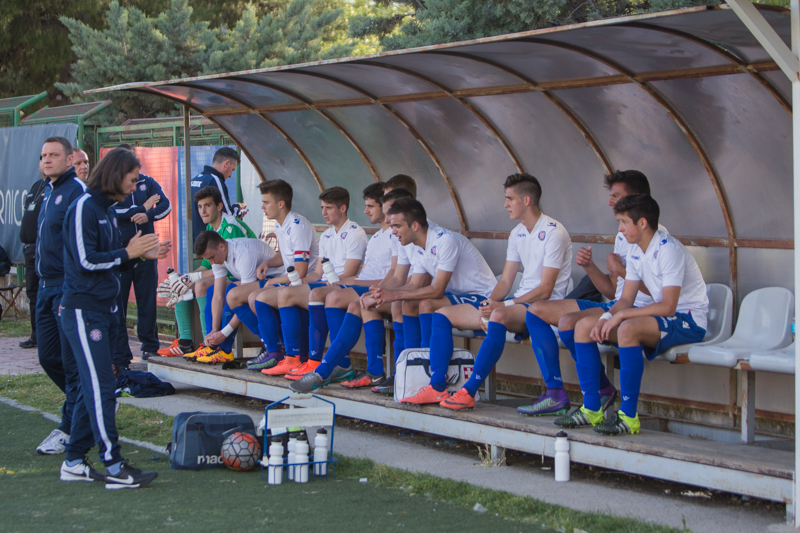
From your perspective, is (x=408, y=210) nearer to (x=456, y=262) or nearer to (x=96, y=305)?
(x=456, y=262)

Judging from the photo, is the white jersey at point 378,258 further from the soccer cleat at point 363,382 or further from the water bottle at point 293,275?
the soccer cleat at point 363,382

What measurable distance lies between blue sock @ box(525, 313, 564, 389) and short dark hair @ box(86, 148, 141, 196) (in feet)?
Result: 8.18

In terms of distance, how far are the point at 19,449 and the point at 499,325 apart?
3.14m

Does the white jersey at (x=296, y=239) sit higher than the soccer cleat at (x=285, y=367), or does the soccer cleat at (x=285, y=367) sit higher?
the white jersey at (x=296, y=239)

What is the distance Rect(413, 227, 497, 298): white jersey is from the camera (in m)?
6.16

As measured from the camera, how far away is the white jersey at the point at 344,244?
7352mm

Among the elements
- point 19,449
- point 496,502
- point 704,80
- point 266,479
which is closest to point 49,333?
point 19,449

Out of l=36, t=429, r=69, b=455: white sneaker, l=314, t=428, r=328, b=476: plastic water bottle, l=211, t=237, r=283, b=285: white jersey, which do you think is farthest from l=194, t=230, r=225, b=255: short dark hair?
l=314, t=428, r=328, b=476: plastic water bottle

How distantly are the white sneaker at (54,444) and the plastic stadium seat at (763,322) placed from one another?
382 centimetres

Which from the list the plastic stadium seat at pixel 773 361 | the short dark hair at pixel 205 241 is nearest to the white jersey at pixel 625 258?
the plastic stadium seat at pixel 773 361

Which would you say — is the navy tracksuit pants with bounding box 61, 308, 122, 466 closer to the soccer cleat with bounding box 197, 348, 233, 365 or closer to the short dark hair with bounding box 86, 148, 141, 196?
the short dark hair with bounding box 86, 148, 141, 196

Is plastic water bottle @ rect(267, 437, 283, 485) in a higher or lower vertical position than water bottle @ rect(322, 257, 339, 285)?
lower

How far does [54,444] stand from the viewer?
5484 mm

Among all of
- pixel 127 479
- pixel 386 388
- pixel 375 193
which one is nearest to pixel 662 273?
pixel 386 388
